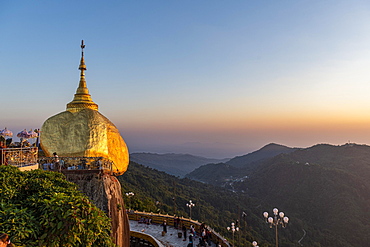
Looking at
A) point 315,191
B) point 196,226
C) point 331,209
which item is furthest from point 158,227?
point 315,191

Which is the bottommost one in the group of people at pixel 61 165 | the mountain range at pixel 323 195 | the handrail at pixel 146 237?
the mountain range at pixel 323 195

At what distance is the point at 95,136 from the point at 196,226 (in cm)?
1011

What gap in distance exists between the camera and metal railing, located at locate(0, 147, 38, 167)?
33.2ft

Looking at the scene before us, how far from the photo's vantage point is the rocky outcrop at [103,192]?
35.3ft

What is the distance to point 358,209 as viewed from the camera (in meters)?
61.7

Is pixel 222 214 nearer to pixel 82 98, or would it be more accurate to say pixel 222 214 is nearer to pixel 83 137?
pixel 82 98

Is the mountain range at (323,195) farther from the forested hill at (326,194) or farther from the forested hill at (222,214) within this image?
the forested hill at (222,214)

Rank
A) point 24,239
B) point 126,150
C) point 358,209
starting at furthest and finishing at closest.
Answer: point 358,209 → point 126,150 → point 24,239

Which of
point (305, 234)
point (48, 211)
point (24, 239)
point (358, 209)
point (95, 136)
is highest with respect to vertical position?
point (95, 136)

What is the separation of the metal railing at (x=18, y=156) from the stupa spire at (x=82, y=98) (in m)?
3.86

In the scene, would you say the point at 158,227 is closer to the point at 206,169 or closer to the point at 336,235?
the point at 336,235

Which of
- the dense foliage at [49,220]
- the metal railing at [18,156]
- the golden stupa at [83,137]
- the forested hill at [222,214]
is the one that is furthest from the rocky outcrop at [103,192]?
the forested hill at [222,214]

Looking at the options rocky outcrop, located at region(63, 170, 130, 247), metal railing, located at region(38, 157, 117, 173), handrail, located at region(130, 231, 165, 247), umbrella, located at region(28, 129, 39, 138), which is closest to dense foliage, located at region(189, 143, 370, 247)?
handrail, located at region(130, 231, 165, 247)

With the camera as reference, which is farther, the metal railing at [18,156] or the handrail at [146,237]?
the handrail at [146,237]
